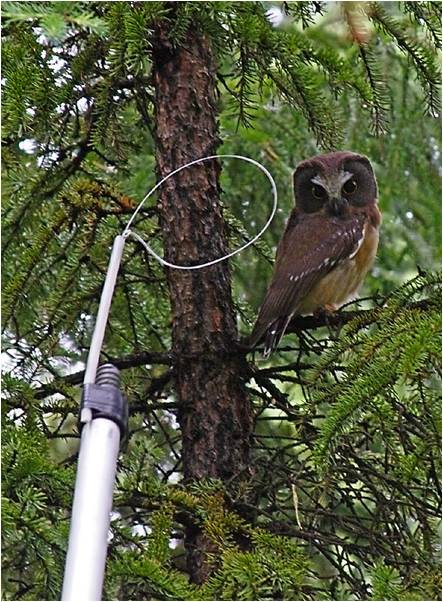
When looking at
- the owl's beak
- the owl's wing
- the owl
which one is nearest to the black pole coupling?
the owl's wing

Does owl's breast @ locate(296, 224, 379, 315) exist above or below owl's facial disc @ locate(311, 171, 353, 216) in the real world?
below

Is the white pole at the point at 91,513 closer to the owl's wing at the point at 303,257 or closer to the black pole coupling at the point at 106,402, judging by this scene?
the black pole coupling at the point at 106,402

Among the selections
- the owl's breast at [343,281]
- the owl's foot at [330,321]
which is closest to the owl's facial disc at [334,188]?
the owl's breast at [343,281]

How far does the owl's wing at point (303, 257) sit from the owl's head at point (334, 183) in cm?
6

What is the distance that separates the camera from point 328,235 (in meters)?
3.76

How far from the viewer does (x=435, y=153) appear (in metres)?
5.20

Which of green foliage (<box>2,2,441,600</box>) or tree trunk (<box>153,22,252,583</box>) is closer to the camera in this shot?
green foliage (<box>2,2,441,600</box>)

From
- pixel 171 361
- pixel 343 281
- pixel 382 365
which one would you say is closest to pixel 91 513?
pixel 382 365

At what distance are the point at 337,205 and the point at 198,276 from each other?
37.4 inches

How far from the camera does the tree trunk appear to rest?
291 cm

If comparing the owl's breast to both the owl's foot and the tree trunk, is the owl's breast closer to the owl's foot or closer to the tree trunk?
the owl's foot

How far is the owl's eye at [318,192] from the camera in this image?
3.87 m

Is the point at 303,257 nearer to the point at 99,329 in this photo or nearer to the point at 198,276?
the point at 198,276

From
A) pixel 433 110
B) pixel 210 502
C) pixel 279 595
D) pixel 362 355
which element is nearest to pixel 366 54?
pixel 433 110
